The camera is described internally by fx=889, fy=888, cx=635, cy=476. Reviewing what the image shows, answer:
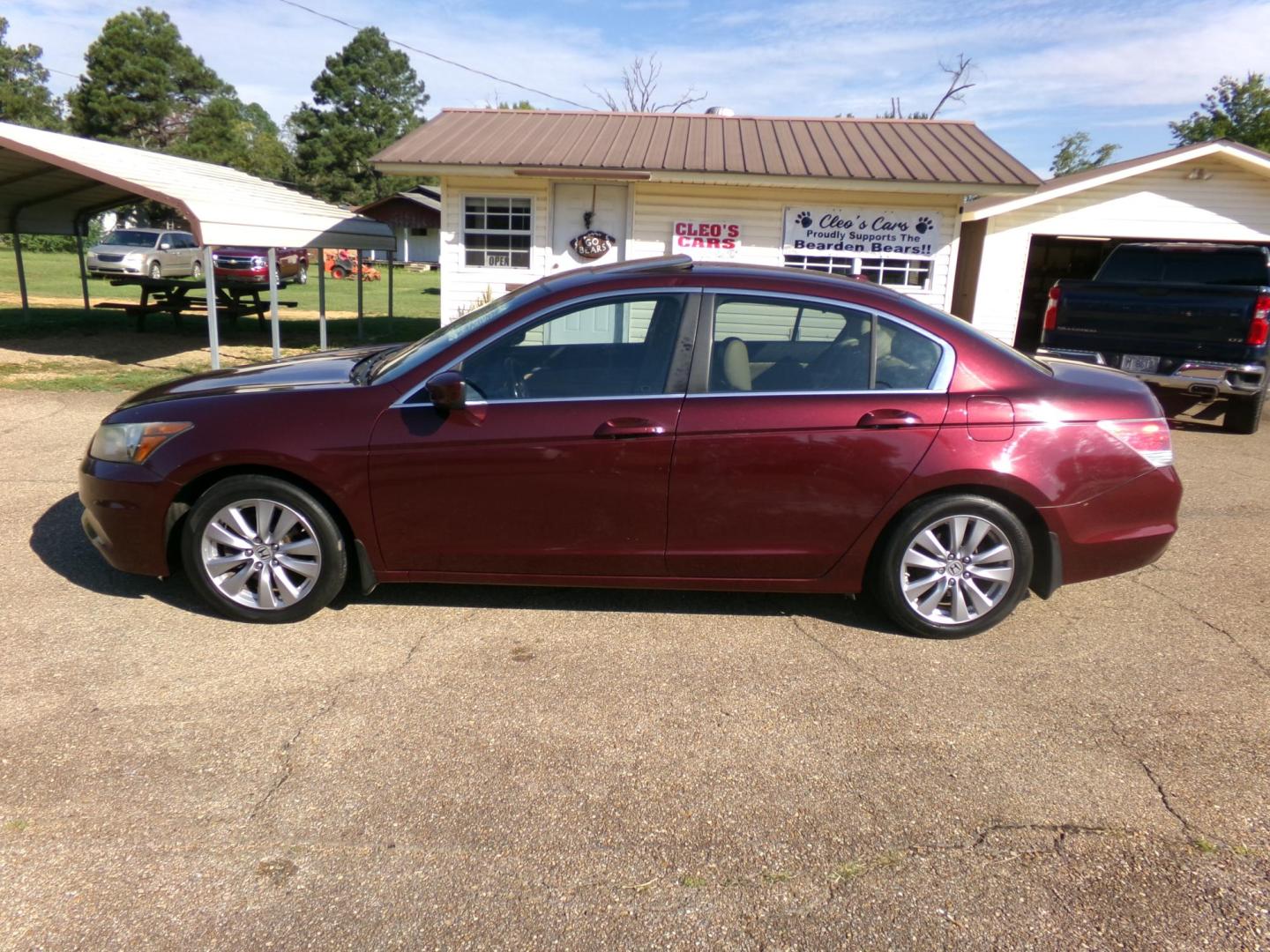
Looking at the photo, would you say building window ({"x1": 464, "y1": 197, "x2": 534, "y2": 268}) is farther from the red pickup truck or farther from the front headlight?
the red pickup truck

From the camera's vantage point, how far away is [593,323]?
420 centimetres

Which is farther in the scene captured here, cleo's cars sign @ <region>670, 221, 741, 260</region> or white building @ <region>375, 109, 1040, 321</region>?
cleo's cars sign @ <region>670, 221, 741, 260</region>

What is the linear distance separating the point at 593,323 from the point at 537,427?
0.64 metres

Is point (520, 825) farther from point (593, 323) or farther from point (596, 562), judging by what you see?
point (593, 323)

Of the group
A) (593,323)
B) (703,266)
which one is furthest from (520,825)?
(703,266)

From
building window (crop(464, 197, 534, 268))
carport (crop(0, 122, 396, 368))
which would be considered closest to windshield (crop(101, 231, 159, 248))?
carport (crop(0, 122, 396, 368))

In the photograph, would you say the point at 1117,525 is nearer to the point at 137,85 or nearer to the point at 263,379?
the point at 263,379

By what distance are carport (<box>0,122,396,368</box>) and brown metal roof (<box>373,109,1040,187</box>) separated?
6.19 feet

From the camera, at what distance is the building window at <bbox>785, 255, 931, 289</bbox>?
12906 millimetres

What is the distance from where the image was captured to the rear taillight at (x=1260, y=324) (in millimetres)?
8703

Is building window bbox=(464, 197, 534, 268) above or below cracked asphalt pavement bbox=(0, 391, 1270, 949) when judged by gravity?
above

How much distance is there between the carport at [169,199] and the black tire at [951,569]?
321 inches

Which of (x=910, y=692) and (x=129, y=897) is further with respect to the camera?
(x=910, y=692)

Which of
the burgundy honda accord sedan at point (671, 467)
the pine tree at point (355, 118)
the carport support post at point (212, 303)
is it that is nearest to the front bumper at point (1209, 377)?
the burgundy honda accord sedan at point (671, 467)
